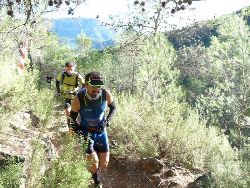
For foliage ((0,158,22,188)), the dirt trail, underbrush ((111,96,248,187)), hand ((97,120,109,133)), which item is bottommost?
the dirt trail

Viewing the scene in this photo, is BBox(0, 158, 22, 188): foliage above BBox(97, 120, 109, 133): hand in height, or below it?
above

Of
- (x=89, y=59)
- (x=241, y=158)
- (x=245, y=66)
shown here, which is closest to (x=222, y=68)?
(x=245, y=66)

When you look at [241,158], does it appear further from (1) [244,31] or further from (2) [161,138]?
(1) [244,31]

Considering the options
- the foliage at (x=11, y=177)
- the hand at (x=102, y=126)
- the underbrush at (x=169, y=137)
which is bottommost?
the underbrush at (x=169, y=137)

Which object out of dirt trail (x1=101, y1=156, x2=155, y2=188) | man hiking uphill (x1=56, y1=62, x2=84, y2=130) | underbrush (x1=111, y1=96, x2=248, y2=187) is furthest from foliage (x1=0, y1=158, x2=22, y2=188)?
man hiking uphill (x1=56, y1=62, x2=84, y2=130)

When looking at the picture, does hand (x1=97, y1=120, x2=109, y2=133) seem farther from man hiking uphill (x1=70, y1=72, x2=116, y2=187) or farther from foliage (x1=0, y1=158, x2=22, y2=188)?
foliage (x1=0, y1=158, x2=22, y2=188)

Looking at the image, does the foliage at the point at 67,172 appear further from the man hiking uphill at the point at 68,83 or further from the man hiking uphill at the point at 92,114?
the man hiking uphill at the point at 68,83

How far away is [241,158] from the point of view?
5.89 metres

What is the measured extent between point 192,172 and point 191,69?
56.4 metres

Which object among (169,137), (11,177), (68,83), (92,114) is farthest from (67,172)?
(68,83)

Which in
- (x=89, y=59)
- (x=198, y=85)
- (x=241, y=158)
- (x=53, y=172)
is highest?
(x=53, y=172)

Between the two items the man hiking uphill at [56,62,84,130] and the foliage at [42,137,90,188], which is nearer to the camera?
the foliage at [42,137,90,188]

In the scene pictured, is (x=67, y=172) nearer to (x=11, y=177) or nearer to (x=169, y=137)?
(x=11, y=177)

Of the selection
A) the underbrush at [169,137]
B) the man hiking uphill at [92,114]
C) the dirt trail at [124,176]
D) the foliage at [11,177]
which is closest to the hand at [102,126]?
the man hiking uphill at [92,114]
